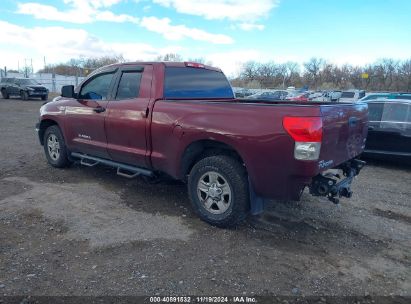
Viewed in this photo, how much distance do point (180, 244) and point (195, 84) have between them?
2371mm

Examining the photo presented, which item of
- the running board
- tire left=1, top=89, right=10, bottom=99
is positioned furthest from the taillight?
tire left=1, top=89, right=10, bottom=99

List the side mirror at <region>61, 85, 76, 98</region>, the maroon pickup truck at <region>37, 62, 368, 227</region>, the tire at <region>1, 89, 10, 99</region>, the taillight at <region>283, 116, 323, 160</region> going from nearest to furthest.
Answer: the taillight at <region>283, 116, 323, 160</region>, the maroon pickup truck at <region>37, 62, 368, 227</region>, the side mirror at <region>61, 85, 76, 98</region>, the tire at <region>1, 89, 10, 99</region>

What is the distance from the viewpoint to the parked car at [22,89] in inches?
993

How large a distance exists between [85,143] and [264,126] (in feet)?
10.6

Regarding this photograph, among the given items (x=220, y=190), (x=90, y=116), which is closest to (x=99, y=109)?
(x=90, y=116)

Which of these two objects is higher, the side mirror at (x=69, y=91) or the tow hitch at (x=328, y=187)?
the side mirror at (x=69, y=91)

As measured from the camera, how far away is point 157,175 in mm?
4902

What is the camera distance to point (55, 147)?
6.47m

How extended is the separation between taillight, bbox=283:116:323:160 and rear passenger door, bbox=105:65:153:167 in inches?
76.9

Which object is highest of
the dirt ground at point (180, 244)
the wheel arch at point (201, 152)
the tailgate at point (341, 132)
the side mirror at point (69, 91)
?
the side mirror at point (69, 91)

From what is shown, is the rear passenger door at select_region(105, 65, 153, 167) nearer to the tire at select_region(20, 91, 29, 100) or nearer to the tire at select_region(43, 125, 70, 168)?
the tire at select_region(43, 125, 70, 168)

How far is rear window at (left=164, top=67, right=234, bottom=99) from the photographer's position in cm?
482

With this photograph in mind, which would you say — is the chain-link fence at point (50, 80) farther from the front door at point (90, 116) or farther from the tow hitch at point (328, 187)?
the tow hitch at point (328, 187)

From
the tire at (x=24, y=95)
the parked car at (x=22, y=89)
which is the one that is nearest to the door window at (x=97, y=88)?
→ the parked car at (x=22, y=89)
